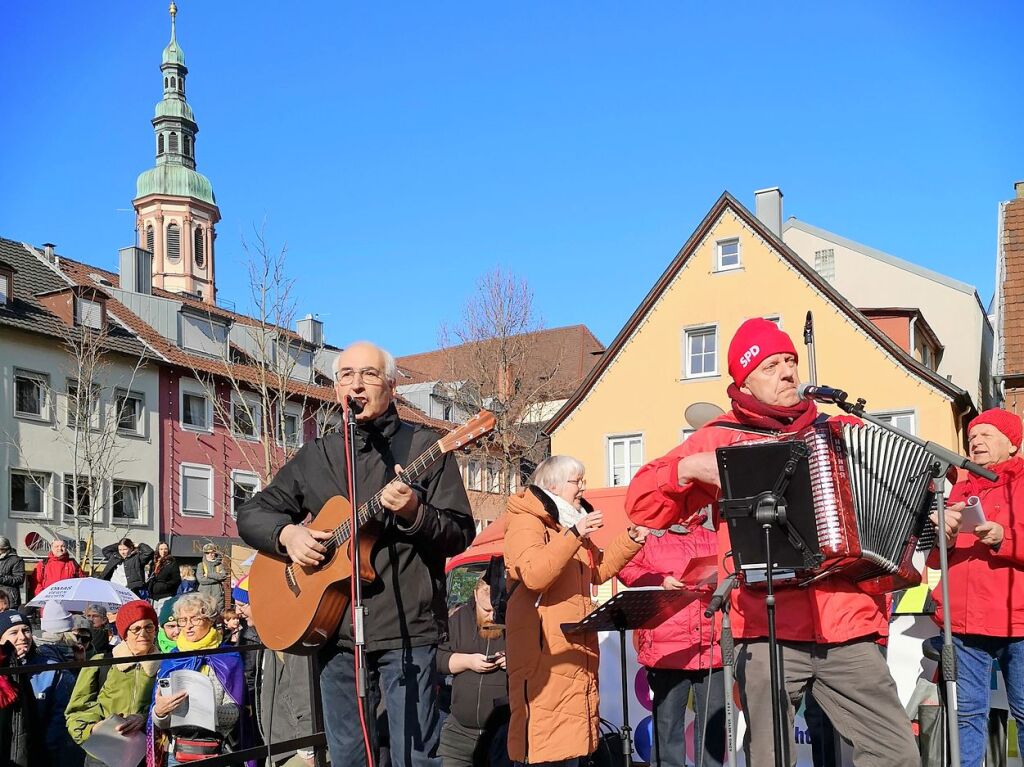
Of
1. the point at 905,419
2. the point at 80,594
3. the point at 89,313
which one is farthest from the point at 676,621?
the point at 89,313

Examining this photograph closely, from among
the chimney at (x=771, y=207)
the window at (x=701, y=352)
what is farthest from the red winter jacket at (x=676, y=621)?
the chimney at (x=771, y=207)

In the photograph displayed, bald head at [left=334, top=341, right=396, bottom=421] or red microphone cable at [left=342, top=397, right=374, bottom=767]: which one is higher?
bald head at [left=334, top=341, right=396, bottom=421]

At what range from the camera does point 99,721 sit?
593 centimetres

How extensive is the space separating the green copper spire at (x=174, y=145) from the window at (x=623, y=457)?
60898 mm

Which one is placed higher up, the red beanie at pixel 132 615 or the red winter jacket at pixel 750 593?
the red winter jacket at pixel 750 593

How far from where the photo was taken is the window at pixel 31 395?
31.5 metres

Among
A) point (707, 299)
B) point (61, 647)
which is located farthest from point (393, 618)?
point (707, 299)

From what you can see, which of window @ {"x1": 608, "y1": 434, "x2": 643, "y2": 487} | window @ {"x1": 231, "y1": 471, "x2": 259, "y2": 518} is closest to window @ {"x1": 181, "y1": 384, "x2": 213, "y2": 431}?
window @ {"x1": 231, "y1": 471, "x2": 259, "y2": 518}

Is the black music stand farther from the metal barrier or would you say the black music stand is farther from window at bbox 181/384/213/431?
window at bbox 181/384/213/431

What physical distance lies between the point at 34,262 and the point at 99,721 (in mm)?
35440

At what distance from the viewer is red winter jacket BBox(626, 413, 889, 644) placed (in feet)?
13.0

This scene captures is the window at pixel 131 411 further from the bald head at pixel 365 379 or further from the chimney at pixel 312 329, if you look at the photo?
the bald head at pixel 365 379

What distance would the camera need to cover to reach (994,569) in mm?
5289

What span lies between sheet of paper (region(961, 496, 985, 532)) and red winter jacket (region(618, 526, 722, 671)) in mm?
1489
